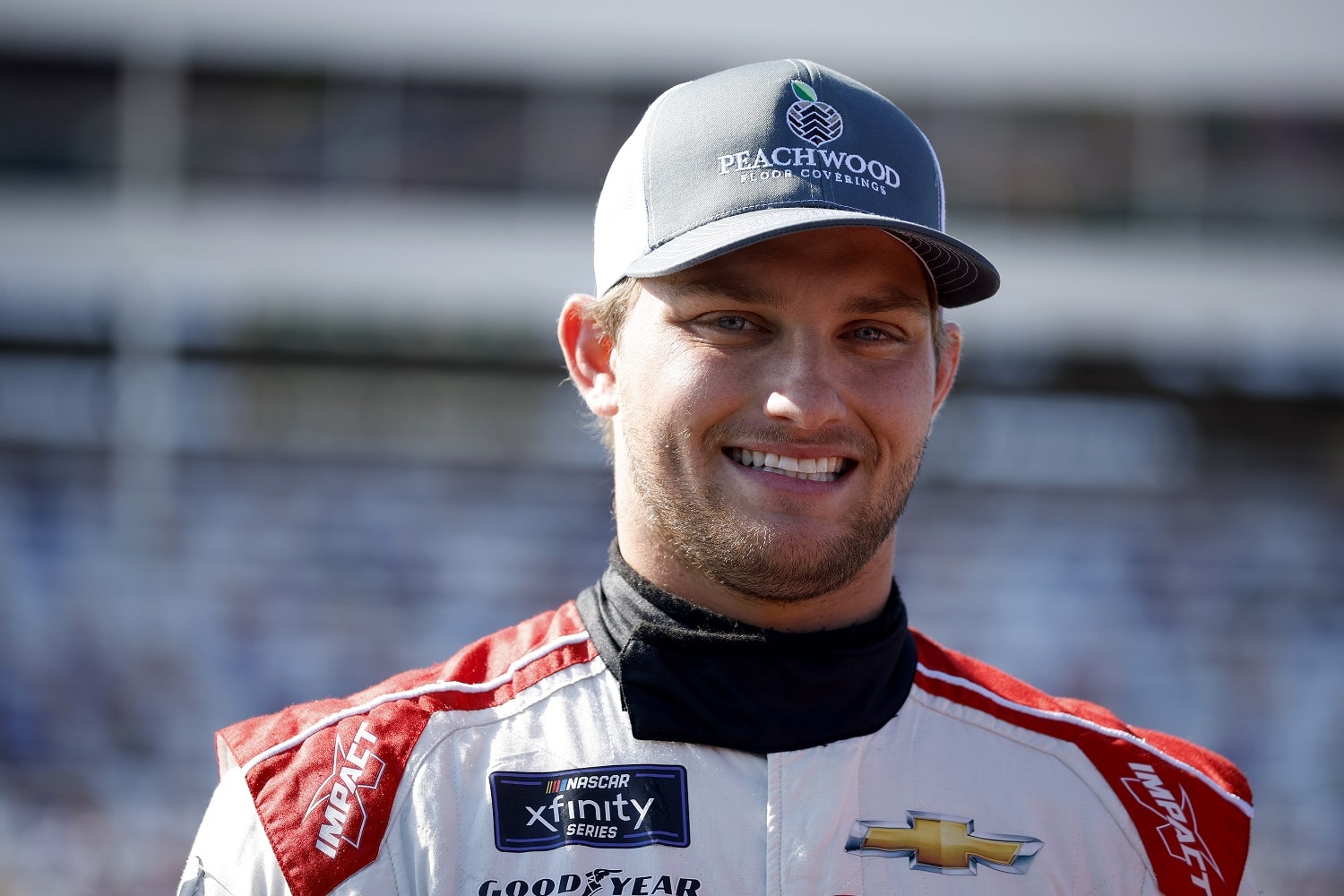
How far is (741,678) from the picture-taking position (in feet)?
4.97

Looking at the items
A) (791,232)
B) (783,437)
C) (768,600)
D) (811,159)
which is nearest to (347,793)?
(768,600)

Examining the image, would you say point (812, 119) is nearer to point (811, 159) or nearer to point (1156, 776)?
point (811, 159)

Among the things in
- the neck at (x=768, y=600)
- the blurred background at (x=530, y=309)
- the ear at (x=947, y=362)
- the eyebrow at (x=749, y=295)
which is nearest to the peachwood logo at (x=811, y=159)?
the eyebrow at (x=749, y=295)

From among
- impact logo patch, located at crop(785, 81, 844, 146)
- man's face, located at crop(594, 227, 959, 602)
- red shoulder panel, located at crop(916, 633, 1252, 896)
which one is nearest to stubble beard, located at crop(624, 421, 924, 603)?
man's face, located at crop(594, 227, 959, 602)

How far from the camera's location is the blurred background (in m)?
9.46

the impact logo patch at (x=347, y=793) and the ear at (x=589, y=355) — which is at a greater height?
the ear at (x=589, y=355)

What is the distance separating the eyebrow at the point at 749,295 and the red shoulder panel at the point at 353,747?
1.53ft

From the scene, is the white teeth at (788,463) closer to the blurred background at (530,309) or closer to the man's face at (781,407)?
the man's face at (781,407)

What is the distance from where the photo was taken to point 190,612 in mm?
8984

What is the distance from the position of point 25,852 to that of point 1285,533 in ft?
28.9

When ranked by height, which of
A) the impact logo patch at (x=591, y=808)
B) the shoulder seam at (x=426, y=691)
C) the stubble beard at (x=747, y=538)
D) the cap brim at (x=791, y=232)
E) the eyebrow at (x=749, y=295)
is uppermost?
the cap brim at (x=791, y=232)

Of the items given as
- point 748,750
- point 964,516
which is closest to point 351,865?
point 748,750

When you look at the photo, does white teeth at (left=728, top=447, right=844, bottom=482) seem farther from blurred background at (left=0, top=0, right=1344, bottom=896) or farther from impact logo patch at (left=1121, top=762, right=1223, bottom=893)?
blurred background at (left=0, top=0, right=1344, bottom=896)

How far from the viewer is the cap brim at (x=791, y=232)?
1.43 meters
